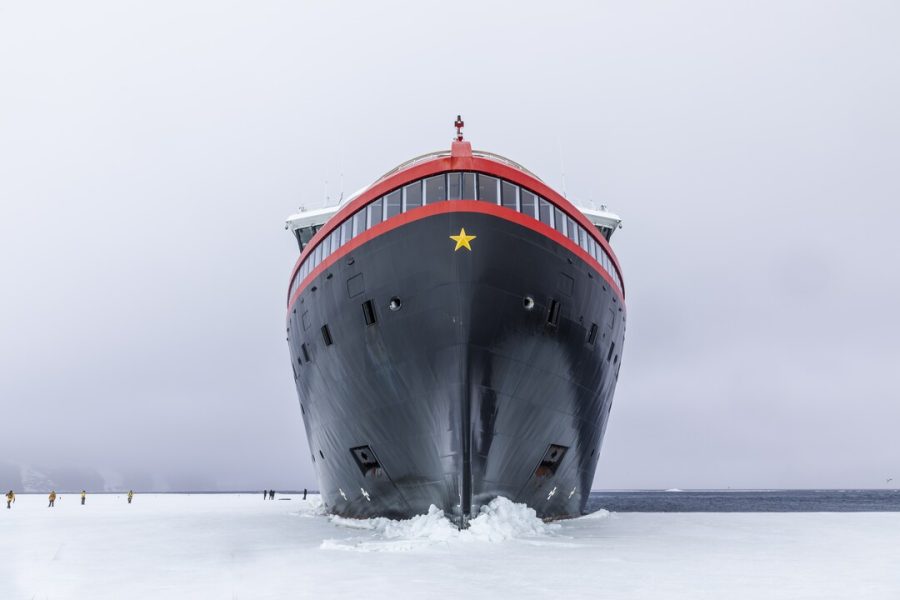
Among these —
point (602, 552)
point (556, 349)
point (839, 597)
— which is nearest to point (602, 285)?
point (556, 349)

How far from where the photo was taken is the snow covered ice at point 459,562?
777 centimetres

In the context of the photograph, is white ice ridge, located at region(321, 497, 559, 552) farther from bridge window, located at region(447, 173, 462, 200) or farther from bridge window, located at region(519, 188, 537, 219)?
bridge window, located at region(447, 173, 462, 200)

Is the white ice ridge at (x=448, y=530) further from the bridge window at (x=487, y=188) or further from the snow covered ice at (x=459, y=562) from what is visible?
the bridge window at (x=487, y=188)

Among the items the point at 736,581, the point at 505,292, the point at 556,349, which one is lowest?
the point at 736,581

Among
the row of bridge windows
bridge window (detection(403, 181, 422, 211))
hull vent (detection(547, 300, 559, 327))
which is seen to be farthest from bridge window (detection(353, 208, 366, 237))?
hull vent (detection(547, 300, 559, 327))

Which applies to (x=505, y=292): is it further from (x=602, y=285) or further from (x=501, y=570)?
(x=501, y=570)

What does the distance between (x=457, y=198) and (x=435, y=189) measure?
799mm

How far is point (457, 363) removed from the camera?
45.1 feet

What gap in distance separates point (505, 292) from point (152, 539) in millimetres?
11689

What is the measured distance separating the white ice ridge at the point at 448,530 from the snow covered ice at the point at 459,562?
4cm

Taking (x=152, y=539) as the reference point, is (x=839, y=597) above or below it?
above

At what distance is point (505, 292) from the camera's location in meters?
14.4

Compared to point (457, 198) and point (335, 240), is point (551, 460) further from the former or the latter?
point (335, 240)

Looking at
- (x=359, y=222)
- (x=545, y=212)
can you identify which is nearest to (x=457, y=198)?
(x=545, y=212)
